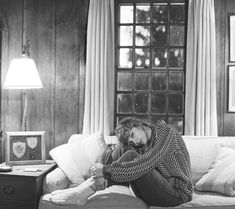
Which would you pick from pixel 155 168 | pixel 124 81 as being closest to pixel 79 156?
pixel 155 168

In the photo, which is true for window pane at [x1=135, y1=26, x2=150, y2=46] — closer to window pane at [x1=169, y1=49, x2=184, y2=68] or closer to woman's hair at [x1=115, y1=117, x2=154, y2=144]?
window pane at [x1=169, y1=49, x2=184, y2=68]

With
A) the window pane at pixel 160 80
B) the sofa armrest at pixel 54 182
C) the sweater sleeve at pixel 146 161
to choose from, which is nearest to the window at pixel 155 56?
the window pane at pixel 160 80

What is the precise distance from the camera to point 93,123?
4.06 metres

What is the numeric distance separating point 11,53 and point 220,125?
2.34 m

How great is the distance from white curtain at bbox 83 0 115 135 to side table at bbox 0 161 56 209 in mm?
946

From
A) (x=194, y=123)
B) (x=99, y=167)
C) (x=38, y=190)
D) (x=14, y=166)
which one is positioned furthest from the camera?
(x=194, y=123)

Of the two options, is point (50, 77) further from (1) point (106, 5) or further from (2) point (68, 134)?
(1) point (106, 5)

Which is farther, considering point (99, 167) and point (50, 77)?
point (50, 77)

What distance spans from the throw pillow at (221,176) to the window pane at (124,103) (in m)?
1.25

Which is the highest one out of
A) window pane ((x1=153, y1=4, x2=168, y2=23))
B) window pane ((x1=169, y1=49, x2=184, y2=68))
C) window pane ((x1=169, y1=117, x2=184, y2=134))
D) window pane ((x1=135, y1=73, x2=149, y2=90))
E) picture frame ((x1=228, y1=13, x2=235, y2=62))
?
window pane ((x1=153, y1=4, x2=168, y2=23))

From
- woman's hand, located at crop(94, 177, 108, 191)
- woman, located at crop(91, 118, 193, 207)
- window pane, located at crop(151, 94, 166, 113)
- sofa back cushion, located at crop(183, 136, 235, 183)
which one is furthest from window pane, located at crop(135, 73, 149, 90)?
woman's hand, located at crop(94, 177, 108, 191)

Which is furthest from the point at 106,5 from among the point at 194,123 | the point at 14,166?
the point at 14,166

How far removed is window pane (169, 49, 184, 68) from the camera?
4.22 metres

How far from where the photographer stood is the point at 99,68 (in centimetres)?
409
